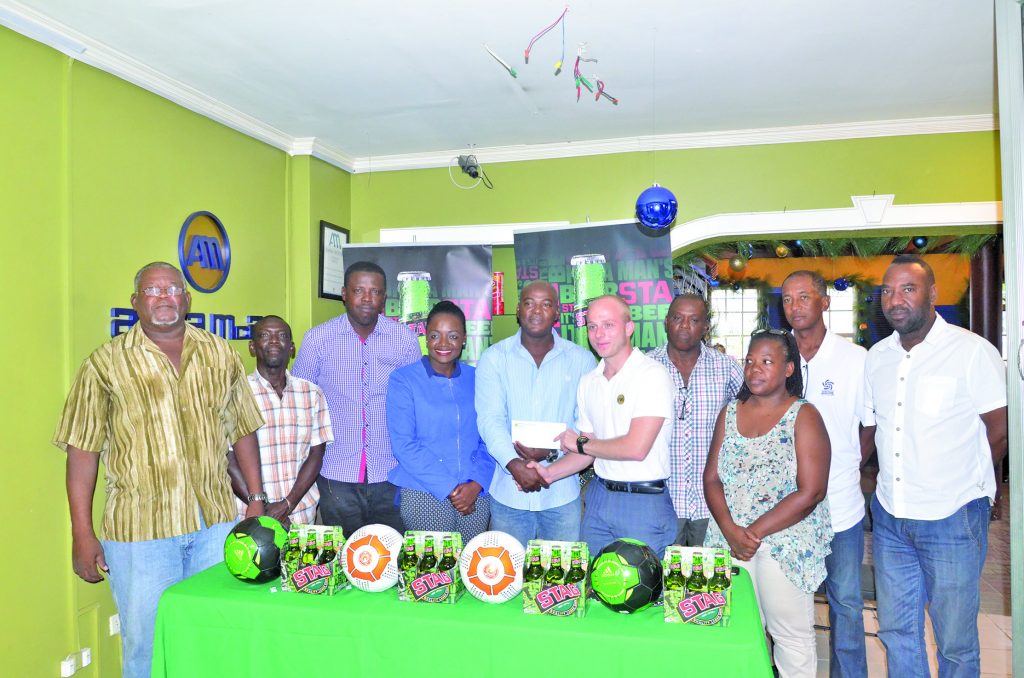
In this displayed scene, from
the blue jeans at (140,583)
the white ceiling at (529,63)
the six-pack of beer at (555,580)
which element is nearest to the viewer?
the six-pack of beer at (555,580)

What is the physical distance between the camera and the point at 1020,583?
6.80 feet

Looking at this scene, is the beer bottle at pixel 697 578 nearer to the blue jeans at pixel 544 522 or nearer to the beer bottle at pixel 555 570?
the beer bottle at pixel 555 570

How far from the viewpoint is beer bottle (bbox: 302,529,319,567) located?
209cm

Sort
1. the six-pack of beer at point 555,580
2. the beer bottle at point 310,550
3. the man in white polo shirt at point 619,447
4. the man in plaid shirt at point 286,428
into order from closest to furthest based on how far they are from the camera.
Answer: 1. the six-pack of beer at point 555,580
2. the beer bottle at point 310,550
3. the man in white polo shirt at point 619,447
4. the man in plaid shirt at point 286,428

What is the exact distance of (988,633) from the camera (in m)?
4.12

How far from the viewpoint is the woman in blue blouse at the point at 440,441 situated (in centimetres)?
285

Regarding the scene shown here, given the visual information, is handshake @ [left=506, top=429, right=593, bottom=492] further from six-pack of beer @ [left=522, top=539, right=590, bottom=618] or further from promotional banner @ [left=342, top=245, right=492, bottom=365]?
promotional banner @ [left=342, top=245, right=492, bottom=365]

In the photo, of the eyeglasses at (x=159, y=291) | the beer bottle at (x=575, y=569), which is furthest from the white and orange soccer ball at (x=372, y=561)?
the eyeglasses at (x=159, y=291)

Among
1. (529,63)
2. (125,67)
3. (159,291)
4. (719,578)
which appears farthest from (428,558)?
(125,67)

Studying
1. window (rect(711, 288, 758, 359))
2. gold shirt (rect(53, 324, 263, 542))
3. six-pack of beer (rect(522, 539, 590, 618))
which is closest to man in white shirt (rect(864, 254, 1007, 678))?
six-pack of beer (rect(522, 539, 590, 618))

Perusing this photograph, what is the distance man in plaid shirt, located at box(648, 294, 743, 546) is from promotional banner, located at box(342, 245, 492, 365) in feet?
6.84

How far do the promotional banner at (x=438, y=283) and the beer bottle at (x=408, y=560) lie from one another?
297cm

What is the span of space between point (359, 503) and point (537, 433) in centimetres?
125

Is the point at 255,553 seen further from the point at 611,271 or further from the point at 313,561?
the point at 611,271
